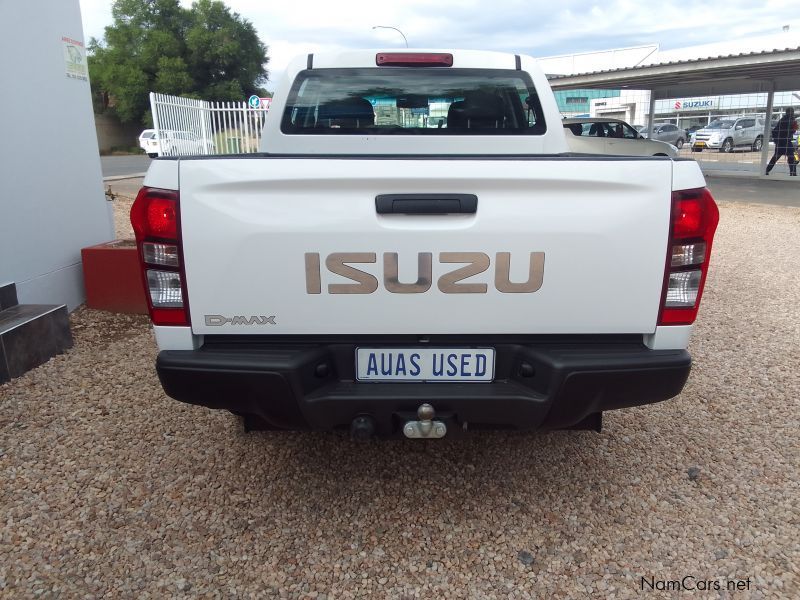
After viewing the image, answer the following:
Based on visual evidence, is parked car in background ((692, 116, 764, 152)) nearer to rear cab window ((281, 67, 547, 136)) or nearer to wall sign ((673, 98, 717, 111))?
wall sign ((673, 98, 717, 111))

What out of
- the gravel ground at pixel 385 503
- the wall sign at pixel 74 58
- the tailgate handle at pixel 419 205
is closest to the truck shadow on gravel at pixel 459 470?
the gravel ground at pixel 385 503

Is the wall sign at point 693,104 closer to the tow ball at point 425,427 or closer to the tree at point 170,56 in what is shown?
the tree at point 170,56

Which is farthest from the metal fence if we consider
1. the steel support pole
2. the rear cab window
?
the steel support pole

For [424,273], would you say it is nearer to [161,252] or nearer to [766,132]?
[161,252]

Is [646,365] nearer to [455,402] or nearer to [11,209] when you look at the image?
[455,402]

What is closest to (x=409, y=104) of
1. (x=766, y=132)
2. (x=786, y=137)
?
(x=766, y=132)

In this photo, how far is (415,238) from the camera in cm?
209

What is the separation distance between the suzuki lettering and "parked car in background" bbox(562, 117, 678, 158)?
1506 cm

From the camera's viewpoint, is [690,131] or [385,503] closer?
[385,503]

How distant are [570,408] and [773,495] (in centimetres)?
131

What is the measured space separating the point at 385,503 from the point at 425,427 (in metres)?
0.70

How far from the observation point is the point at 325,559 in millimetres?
2367

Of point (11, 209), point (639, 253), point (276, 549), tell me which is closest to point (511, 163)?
point (639, 253)

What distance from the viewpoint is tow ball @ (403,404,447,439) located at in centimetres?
219
